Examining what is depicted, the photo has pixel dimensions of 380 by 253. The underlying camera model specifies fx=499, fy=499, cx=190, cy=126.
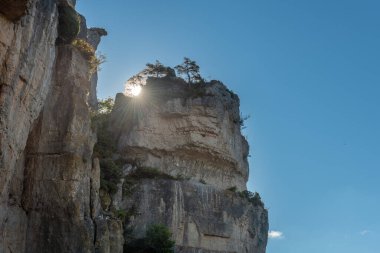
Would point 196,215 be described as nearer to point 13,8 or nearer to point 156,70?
point 156,70

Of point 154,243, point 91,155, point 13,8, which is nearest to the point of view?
point 13,8

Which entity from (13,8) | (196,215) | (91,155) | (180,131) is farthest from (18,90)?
(180,131)

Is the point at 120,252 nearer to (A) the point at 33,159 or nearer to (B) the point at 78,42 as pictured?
(A) the point at 33,159

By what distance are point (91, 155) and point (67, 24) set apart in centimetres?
650

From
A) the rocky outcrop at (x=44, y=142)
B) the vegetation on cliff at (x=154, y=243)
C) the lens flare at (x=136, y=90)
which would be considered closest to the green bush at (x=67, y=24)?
the rocky outcrop at (x=44, y=142)

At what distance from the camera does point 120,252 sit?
1023 inches

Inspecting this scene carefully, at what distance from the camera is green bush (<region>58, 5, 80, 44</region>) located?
23.9 m

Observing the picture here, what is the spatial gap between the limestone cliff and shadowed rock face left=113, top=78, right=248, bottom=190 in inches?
3.6

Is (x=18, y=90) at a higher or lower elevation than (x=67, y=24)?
lower

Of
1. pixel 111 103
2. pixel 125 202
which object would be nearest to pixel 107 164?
pixel 125 202

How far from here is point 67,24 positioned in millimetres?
24062

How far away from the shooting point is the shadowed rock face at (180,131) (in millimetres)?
41719

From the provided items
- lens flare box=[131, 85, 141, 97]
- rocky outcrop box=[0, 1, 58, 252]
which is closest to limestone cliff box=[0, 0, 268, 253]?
rocky outcrop box=[0, 1, 58, 252]

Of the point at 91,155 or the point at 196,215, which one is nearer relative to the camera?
the point at 91,155
